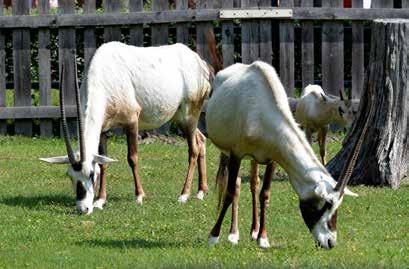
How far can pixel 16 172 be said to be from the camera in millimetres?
16969

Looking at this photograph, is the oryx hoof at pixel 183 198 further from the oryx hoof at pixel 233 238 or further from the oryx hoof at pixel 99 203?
the oryx hoof at pixel 233 238

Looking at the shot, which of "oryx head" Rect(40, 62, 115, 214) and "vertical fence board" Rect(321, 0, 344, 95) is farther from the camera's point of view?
"vertical fence board" Rect(321, 0, 344, 95)

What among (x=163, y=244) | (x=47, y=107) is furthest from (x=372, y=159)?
(x=47, y=107)

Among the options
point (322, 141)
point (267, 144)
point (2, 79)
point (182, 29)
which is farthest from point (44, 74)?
point (267, 144)

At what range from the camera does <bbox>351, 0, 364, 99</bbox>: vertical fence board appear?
66.1 feet

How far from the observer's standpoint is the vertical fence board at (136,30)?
20.0 m

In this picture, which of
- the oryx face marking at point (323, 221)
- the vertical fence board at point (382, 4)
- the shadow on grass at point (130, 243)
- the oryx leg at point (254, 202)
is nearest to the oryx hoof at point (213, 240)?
the shadow on grass at point (130, 243)

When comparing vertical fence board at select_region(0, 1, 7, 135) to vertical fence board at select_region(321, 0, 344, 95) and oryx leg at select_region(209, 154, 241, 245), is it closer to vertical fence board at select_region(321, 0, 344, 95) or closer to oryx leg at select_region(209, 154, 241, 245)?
Result: vertical fence board at select_region(321, 0, 344, 95)

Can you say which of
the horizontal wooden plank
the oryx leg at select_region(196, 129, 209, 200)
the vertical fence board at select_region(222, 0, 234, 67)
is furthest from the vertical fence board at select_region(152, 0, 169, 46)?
the oryx leg at select_region(196, 129, 209, 200)

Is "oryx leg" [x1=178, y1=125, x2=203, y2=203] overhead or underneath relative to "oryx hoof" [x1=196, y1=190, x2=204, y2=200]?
overhead

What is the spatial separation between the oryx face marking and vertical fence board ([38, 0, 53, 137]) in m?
10.2

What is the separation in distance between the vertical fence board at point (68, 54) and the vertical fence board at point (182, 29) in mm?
1685

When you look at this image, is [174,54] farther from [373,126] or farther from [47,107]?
[47,107]

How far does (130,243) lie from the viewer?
1140 centimetres
